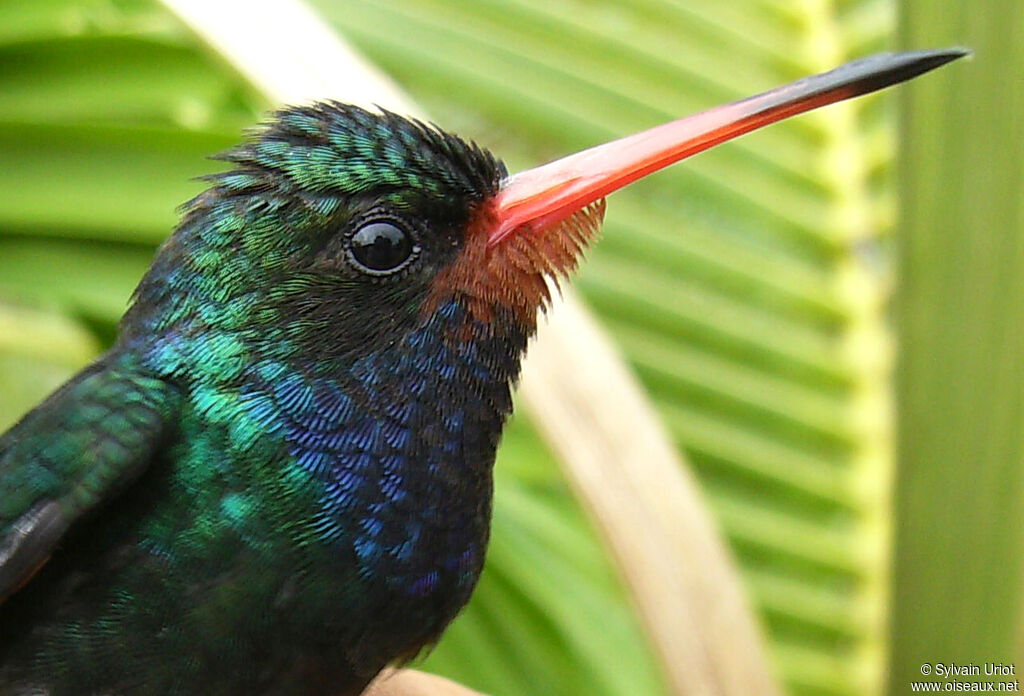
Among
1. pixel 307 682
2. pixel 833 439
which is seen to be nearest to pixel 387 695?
pixel 307 682

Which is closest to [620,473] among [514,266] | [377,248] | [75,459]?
[514,266]

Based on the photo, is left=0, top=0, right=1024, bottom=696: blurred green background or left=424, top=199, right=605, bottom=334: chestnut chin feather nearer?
left=424, top=199, right=605, bottom=334: chestnut chin feather

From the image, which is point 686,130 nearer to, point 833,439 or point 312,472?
point 312,472

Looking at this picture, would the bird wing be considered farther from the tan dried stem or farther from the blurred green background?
the blurred green background

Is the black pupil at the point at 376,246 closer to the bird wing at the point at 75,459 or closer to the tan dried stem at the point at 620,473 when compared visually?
the bird wing at the point at 75,459
